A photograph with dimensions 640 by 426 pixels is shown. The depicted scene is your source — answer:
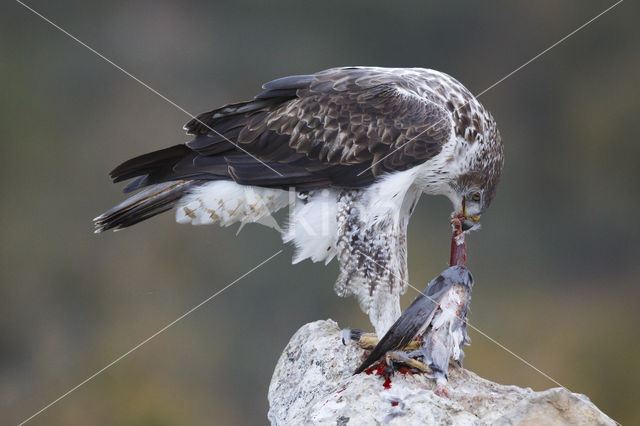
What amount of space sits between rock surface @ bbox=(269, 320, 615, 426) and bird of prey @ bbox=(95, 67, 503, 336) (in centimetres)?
22

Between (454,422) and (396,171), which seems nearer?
(454,422)

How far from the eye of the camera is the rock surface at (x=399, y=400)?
1.70m

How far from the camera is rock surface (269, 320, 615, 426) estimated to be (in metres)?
1.70

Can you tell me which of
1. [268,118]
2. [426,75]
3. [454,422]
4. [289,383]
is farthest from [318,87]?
[454,422]

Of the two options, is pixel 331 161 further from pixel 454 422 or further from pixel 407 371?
pixel 454 422

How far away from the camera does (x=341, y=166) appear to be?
7.88 feet

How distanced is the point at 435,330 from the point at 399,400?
13.7 inches

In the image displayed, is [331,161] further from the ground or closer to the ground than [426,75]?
closer to the ground

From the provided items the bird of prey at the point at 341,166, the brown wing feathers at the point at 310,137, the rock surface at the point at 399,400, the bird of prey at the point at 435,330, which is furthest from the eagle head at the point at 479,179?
the rock surface at the point at 399,400

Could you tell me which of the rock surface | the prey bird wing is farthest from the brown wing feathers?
the rock surface

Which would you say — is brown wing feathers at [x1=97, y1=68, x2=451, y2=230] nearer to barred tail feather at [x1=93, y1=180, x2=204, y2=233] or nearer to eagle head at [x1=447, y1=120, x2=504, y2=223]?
barred tail feather at [x1=93, y1=180, x2=204, y2=233]

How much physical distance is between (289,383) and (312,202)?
0.60 m

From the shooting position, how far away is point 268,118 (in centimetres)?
252

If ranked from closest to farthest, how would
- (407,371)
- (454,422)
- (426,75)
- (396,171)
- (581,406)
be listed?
1. (581,406)
2. (454,422)
3. (407,371)
4. (396,171)
5. (426,75)
